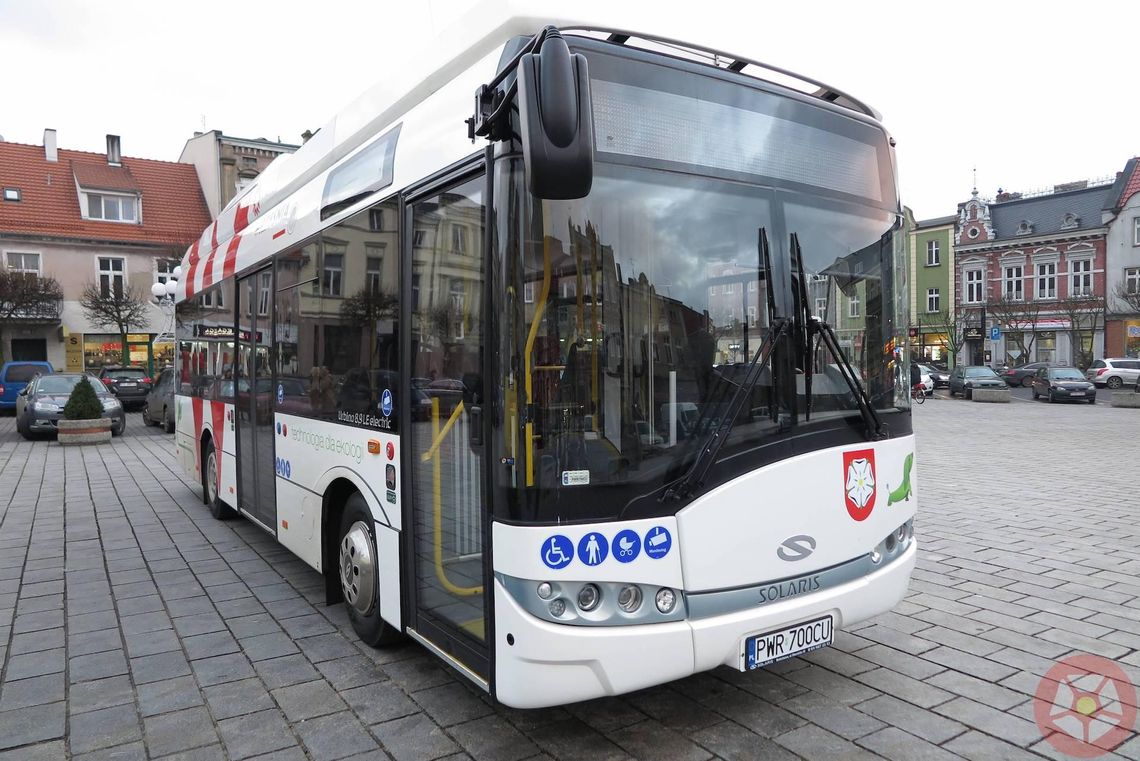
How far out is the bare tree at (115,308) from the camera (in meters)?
32.7

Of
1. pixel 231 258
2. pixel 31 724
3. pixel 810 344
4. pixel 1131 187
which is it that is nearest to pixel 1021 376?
pixel 1131 187

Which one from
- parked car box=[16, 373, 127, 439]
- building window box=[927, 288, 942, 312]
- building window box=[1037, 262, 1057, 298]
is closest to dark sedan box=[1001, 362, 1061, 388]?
building window box=[1037, 262, 1057, 298]

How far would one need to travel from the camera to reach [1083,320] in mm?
48969

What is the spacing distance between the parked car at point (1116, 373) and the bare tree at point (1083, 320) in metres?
7.50

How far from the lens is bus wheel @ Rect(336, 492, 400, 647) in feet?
15.2

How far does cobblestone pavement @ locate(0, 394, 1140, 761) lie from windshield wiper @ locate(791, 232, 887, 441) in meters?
1.40

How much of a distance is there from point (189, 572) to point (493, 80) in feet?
17.4

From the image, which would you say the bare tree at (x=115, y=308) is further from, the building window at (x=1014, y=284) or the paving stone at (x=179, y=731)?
the building window at (x=1014, y=284)

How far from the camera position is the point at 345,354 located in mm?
4934

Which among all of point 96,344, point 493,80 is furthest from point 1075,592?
point 96,344

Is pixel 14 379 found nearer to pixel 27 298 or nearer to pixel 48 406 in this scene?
pixel 27 298


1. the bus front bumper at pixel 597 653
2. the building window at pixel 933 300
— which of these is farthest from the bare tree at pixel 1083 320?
the bus front bumper at pixel 597 653

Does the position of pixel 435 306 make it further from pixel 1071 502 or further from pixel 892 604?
pixel 1071 502

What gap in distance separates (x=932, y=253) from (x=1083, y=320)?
1357cm
